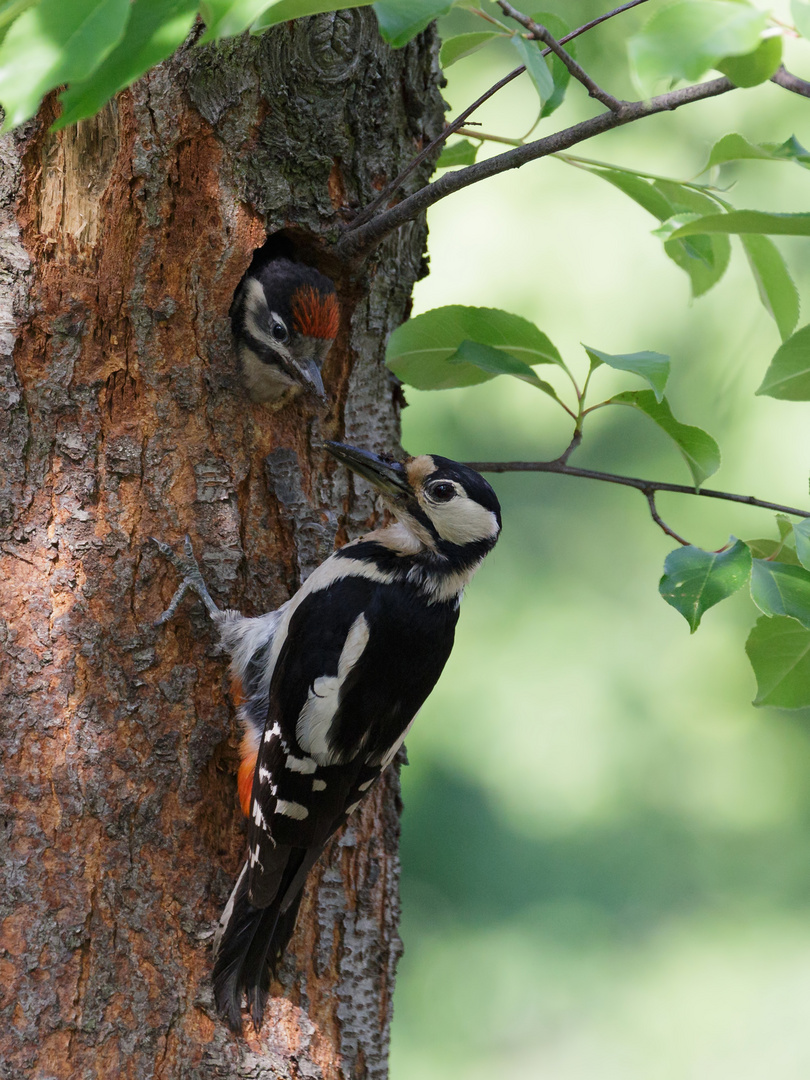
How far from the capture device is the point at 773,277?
1.59m

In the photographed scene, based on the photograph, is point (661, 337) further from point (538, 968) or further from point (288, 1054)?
point (288, 1054)

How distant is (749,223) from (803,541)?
528 millimetres

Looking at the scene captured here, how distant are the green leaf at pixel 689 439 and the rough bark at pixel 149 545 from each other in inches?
25.9

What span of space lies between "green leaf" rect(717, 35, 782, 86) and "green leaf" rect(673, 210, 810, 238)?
0.13m

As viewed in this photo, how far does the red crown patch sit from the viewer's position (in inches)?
75.3

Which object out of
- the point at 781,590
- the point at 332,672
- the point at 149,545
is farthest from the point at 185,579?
the point at 781,590

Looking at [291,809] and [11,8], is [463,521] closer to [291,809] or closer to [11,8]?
[291,809]

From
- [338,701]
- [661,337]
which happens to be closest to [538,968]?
[661,337]

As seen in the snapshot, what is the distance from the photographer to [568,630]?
4.64 meters

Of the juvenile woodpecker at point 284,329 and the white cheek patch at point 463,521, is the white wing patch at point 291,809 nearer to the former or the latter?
the white cheek patch at point 463,521

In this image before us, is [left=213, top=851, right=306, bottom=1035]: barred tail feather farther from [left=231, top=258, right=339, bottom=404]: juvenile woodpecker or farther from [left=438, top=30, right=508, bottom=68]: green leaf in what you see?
[left=438, top=30, right=508, bottom=68]: green leaf

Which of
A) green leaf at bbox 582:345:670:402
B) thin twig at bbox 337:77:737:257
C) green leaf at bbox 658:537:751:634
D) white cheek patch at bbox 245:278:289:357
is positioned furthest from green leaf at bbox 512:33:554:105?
white cheek patch at bbox 245:278:289:357

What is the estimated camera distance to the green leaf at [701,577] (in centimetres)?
137

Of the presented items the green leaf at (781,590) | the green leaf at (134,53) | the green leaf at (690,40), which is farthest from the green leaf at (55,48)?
the green leaf at (781,590)
